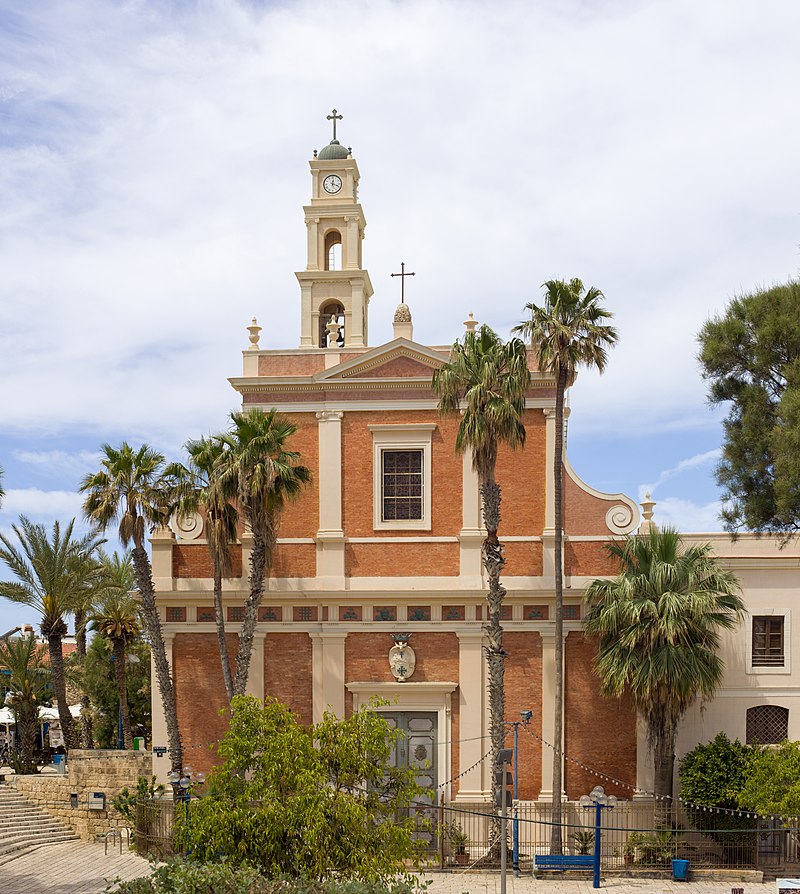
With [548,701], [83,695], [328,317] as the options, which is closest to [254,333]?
[328,317]

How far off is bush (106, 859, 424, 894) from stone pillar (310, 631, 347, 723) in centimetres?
1389

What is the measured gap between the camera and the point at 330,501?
31.0 metres

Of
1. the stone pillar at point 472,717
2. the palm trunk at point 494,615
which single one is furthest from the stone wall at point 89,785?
the palm trunk at point 494,615

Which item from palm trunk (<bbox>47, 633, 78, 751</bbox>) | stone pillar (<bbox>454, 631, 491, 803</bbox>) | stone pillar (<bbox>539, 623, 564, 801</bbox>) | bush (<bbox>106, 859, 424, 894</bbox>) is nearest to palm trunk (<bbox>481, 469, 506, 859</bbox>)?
stone pillar (<bbox>454, 631, 491, 803</bbox>)

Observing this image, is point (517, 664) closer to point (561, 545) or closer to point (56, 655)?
point (561, 545)

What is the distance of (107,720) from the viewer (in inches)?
1793

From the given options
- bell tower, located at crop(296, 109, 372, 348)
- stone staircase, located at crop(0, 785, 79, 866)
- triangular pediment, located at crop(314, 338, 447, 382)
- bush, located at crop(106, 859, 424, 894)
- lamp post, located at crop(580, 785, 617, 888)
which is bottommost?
stone staircase, located at crop(0, 785, 79, 866)

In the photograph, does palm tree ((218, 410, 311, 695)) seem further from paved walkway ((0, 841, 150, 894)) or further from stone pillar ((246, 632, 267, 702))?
paved walkway ((0, 841, 150, 894))

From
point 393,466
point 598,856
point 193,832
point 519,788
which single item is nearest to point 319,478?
point 393,466

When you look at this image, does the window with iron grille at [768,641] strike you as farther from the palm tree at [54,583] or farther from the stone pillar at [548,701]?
the palm tree at [54,583]

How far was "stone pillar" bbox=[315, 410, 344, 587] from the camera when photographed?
3070 cm

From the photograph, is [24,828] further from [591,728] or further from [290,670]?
[591,728]

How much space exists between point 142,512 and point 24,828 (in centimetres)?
941

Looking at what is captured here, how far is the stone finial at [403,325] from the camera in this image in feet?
104
